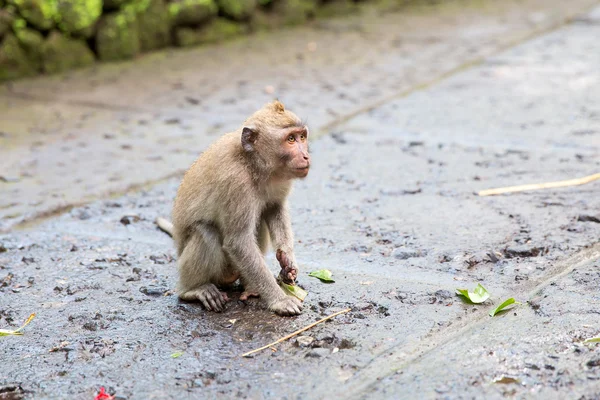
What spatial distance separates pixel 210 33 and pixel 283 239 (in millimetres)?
5352

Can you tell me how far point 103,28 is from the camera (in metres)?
7.87

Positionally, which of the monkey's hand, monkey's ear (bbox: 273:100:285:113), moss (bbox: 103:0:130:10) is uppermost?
monkey's ear (bbox: 273:100:285:113)

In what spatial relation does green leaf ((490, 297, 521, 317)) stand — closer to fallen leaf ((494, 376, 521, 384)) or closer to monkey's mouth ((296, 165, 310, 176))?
fallen leaf ((494, 376, 521, 384))

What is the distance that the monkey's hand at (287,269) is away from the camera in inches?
145

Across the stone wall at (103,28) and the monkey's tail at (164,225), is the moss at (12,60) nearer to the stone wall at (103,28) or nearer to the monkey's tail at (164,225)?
the stone wall at (103,28)

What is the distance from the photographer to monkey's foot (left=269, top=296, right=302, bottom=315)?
351 centimetres

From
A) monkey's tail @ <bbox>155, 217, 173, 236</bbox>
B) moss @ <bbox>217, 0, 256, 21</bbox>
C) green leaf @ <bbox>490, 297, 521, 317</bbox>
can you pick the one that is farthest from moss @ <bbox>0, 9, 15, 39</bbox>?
green leaf @ <bbox>490, 297, 521, 317</bbox>

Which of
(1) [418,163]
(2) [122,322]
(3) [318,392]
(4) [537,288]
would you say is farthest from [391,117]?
(3) [318,392]

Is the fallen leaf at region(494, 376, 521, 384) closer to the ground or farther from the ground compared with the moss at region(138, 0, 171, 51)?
closer to the ground

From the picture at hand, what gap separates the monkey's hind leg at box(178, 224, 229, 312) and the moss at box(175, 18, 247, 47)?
5188 mm

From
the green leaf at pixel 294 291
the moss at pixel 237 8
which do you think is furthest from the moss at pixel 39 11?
the green leaf at pixel 294 291

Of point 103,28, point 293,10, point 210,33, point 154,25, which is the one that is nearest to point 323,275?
point 103,28

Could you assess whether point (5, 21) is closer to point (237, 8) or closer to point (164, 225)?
point (237, 8)

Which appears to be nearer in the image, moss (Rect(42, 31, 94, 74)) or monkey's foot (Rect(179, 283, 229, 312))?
monkey's foot (Rect(179, 283, 229, 312))
